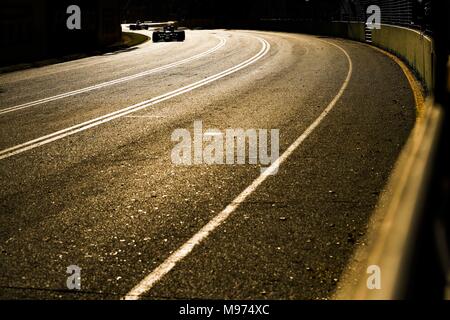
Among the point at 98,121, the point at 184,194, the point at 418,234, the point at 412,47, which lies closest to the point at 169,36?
the point at 412,47

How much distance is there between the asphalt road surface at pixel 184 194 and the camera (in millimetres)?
4484

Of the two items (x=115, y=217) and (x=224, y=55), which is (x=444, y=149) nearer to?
(x=115, y=217)

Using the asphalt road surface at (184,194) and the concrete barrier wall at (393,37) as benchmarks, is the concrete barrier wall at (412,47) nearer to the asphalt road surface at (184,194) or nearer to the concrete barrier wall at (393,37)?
Answer: the concrete barrier wall at (393,37)

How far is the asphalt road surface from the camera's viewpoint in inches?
177

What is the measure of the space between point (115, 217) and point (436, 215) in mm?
4815

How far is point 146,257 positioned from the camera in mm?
4859

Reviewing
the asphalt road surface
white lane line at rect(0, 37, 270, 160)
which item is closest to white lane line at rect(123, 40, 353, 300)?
the asphalt road surface

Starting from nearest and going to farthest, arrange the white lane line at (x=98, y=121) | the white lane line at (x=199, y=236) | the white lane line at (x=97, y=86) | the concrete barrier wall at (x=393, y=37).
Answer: the white lane line at (x=199, y=236), the white lane line at (x=98, y=121), the white lane line at (x=97, y=86), the concrete barrier wall at (x=393, y=37)

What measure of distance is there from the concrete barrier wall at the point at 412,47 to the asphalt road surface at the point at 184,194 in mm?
1040

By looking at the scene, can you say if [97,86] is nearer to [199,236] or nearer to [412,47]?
[412,47]

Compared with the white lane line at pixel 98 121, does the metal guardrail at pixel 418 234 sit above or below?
above

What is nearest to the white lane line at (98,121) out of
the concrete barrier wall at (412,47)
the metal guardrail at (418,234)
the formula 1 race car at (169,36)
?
the concrete barrier wall at (412,47)

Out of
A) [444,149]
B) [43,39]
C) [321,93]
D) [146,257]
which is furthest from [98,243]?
[43,39]

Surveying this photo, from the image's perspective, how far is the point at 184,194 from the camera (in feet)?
22.0
